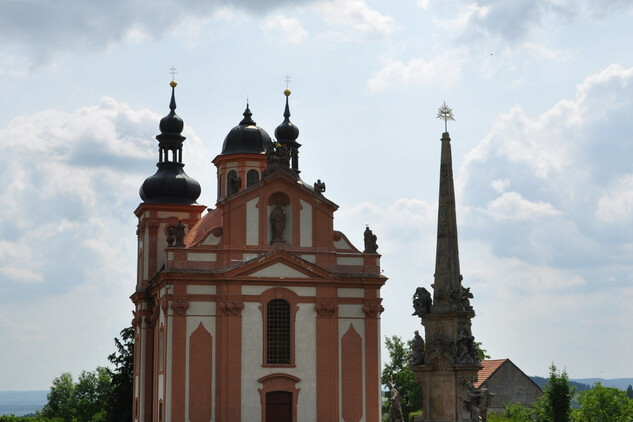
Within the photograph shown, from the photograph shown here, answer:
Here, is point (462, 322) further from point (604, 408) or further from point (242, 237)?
point (604, 408)

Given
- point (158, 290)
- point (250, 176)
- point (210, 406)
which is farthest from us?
point (250, 176)

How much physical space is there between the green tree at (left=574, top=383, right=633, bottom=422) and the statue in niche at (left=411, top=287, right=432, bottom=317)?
2484 centimetres

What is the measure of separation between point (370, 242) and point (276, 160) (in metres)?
5.65

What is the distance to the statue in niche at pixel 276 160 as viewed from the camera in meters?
48.0

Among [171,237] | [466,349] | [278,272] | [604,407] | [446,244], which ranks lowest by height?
[604,407]

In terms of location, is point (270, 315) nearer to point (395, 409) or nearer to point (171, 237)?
point (171, 237)

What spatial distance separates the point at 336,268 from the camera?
158 feet

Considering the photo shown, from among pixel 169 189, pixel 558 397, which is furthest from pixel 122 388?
pixel 558 397

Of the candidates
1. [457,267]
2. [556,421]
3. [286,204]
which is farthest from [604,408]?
[457,267]

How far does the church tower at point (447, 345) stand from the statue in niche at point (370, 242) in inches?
866

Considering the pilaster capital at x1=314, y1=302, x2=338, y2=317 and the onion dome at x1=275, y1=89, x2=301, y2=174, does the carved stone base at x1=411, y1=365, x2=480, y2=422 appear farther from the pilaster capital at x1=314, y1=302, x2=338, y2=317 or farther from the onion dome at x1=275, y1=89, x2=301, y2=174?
the onion dome at x1=275, y1=89, x2=301, y2=174

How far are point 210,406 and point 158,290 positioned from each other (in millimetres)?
6354

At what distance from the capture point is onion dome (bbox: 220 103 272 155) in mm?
56062

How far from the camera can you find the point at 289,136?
61.2 meters
